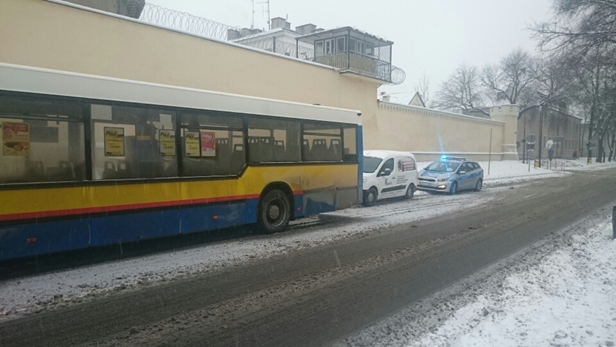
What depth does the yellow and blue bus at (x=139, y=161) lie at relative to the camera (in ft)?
21.5

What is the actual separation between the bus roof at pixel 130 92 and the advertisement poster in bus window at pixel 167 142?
A: 527 mm

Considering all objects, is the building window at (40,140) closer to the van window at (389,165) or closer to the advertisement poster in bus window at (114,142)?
the advertisement poster in bus window at (114,142)

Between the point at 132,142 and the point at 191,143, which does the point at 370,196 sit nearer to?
the point at 191,143

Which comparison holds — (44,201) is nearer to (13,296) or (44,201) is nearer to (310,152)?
(13,296)

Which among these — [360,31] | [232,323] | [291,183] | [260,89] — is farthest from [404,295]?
[360,31]

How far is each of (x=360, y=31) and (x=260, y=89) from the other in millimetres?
9753

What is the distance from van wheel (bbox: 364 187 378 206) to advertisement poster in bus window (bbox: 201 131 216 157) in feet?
26.7

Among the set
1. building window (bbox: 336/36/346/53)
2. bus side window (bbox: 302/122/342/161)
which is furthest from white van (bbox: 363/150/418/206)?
building window (bbox: 336/36/346/53)

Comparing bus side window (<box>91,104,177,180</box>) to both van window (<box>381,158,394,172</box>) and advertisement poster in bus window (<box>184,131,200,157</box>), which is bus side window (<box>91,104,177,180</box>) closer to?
advertisement poster in bus window (<box>184,131,200,157</box>)

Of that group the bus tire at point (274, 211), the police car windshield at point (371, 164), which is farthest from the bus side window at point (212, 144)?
the police car windshield at point (371, 164)

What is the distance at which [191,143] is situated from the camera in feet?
28.5

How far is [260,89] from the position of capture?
19578 millimetres

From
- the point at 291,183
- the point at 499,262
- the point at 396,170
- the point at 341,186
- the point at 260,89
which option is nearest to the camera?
the point at 499,262

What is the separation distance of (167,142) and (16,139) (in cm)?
244
